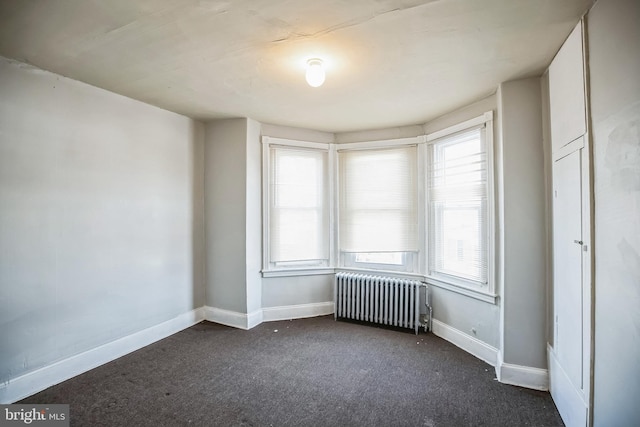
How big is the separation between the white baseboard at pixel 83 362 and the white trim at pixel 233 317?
258 mm

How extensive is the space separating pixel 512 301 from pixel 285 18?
2.67m

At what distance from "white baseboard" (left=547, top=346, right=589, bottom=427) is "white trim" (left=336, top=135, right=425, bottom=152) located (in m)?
2.43

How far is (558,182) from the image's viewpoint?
213 cm

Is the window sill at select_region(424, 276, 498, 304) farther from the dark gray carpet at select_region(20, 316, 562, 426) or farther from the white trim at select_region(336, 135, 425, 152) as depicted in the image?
the white trim at select_region(336, 135, 425, 152)

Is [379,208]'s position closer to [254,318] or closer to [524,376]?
[254,318]

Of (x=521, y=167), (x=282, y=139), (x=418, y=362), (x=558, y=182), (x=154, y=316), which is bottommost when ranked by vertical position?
(x=418, y=362)

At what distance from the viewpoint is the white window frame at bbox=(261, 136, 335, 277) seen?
12.7ft

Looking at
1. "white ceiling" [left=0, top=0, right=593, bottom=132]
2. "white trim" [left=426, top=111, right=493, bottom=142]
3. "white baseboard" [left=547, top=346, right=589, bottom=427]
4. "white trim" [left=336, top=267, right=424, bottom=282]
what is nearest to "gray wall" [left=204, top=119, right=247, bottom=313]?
"white ceiling" [left=0, top=0, right=593, bottom=132]

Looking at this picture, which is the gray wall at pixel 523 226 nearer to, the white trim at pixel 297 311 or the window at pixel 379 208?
the window at pixel 379 208

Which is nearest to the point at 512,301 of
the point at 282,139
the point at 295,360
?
the point at 295,360

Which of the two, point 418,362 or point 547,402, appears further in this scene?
point 418,362

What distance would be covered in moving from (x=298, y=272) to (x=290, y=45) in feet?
9.00

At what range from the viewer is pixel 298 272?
3986 millimetres

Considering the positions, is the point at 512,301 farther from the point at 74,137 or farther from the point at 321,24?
the point at 74,137
